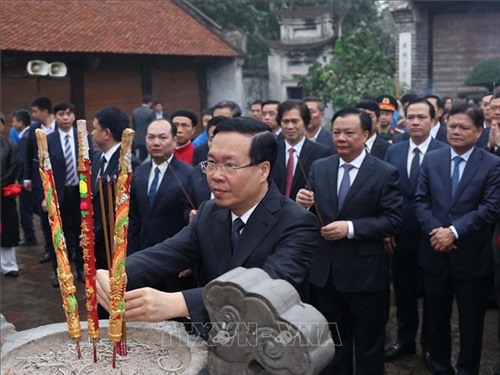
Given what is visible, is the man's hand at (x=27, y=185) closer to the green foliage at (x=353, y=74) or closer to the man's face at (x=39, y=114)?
the man's face at (x=39, y=114)

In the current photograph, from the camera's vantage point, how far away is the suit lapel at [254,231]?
7.93 feet

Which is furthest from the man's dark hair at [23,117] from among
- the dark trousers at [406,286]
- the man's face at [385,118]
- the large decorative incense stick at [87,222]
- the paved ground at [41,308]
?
the large decorative incense stick at [87,222]

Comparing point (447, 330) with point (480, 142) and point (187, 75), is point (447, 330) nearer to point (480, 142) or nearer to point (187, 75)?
point (480, 142)

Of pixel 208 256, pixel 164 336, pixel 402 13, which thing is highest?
pixel 402 13

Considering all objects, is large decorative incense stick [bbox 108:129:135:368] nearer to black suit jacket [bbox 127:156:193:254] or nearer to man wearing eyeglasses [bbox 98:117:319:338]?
man wearing eyeglasses [bbox 98:117:319:338]

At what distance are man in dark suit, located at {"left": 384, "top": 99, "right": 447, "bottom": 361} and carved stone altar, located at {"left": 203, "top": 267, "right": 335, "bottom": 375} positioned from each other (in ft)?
9.83

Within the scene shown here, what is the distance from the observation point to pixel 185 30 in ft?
57.8

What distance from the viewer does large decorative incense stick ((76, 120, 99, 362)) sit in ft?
7.29

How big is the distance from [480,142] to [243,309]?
439cm

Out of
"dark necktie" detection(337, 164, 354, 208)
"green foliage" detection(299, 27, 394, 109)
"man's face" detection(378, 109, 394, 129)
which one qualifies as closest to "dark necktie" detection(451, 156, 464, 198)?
"dark necktie" detection(337, 164, 354, 208)

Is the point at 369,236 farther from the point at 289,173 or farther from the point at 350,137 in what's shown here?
the point at 289,173

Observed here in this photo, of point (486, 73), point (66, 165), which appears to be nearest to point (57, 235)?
point (66, 165)

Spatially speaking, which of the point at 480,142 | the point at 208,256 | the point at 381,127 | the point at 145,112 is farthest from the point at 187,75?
the point at 208,256

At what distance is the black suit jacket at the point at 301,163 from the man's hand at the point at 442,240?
1.20 m
